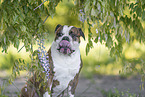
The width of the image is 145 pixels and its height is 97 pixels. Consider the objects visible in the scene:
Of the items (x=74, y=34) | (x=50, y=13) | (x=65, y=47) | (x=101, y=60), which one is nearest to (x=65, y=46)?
(x=65, y=47)

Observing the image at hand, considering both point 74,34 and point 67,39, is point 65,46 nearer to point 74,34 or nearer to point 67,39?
point 67,39

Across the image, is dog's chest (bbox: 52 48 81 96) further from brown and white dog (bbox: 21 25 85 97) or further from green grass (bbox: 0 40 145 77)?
green grass (bbox: 0 40 145 77)

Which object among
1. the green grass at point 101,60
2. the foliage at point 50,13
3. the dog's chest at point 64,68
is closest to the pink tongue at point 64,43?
the dog's chest at point 64,68

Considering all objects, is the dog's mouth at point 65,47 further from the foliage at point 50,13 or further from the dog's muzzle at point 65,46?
the foliage at point 50,13

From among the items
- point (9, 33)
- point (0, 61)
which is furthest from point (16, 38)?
point (0, 61)

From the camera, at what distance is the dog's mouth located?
2.85m

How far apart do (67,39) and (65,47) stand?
12cm

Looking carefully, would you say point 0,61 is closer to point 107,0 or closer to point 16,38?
point 16,38

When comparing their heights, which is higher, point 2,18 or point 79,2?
point 79,2

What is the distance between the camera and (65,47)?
113 inches

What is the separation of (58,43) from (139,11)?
1175mm

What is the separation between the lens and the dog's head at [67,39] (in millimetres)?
2876

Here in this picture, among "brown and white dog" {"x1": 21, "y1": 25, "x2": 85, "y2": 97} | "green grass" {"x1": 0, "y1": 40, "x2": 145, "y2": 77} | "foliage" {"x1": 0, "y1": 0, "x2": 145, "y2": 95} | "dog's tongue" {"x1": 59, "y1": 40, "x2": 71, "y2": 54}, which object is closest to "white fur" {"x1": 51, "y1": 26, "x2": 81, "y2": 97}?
"brown and white dog" {"x1": 21, "y1": 25, "x2": 85, "y2": 97}

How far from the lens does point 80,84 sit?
255 inches
